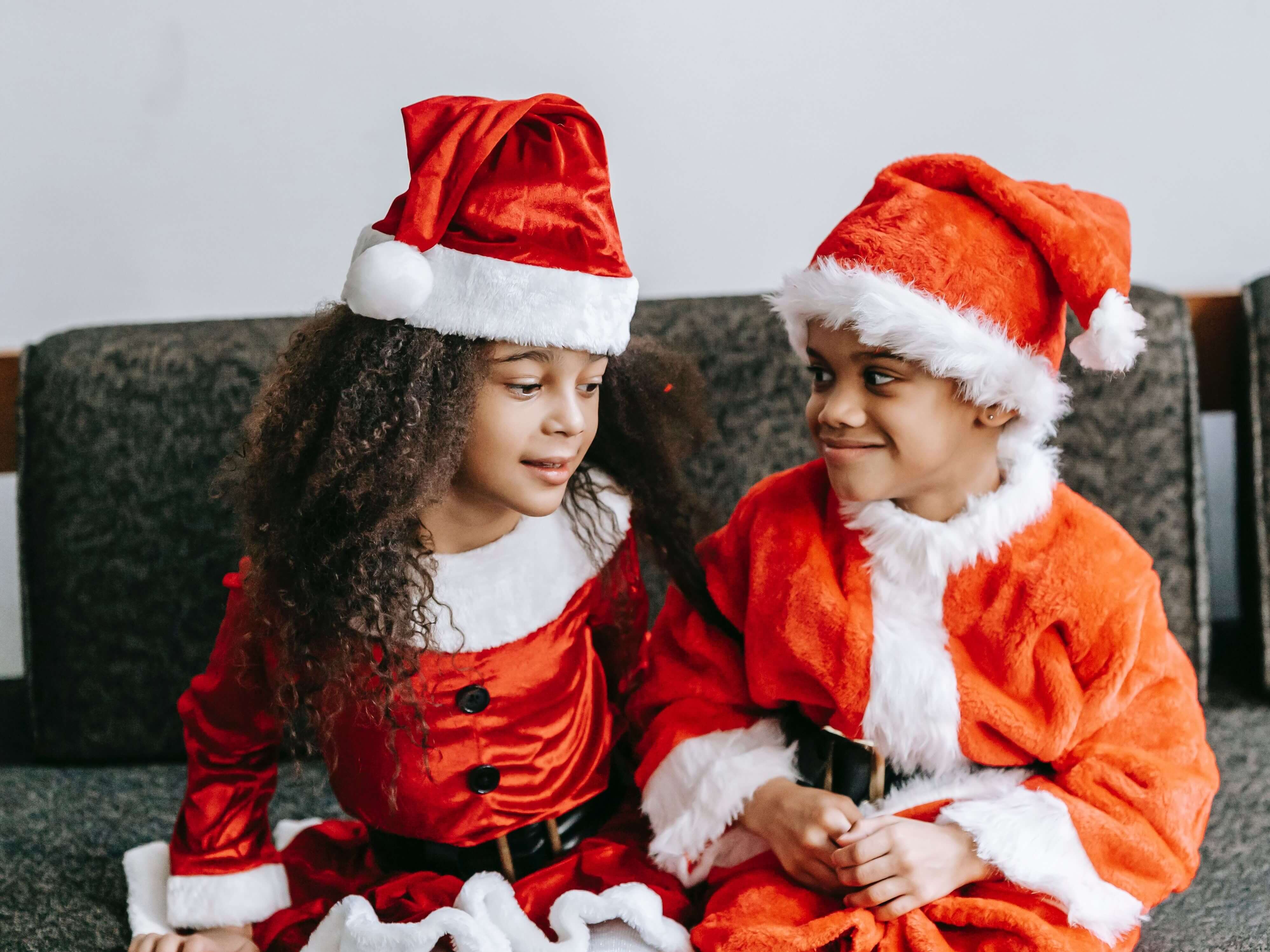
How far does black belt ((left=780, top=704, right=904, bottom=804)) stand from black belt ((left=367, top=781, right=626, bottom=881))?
224 millimetres

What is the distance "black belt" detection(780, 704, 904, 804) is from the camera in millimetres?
981

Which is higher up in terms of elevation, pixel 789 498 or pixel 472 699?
pixel 789 498

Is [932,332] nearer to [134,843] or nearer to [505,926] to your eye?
[505,926]

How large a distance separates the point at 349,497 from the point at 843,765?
0.49 meters

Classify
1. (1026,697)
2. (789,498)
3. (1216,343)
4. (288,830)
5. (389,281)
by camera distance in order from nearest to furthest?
1. (389,281)
2. (1026,697)
3. (789,498)
4. (288,830)
5. (1216,343)

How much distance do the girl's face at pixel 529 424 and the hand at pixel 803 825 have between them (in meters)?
0.32

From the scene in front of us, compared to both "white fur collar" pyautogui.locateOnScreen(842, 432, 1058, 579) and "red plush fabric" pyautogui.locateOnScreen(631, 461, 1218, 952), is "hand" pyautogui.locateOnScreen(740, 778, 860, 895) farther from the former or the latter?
"white fur collar" pyautogui.locateOnScreen(842, 432, 1058, 579)

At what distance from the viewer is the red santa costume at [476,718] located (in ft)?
2.80

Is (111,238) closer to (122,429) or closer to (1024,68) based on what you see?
(122,429)

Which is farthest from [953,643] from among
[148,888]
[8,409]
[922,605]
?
[8,409]

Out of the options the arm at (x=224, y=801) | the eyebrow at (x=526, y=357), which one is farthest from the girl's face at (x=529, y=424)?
the arm at (x=224, y=801)

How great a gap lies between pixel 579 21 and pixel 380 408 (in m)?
0.84

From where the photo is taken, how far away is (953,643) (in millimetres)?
953

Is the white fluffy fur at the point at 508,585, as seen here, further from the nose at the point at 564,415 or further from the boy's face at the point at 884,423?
the boy's face at the point at 884,423
